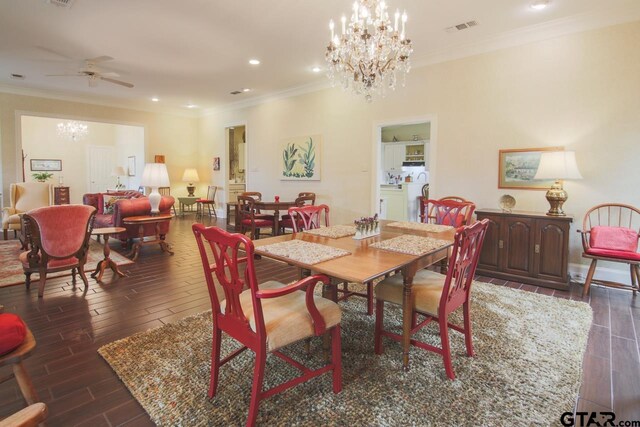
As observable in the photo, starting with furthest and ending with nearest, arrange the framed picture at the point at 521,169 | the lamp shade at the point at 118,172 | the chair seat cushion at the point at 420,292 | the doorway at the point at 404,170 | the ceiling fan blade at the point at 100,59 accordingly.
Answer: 1. the lamp shade at the point at 118,172
2. the doorway at the point at 404,170
3. the ceiling fan blade at the point at 100,59
4. the framed picture at the point at 521,169
5. the chair seat cushion at the point at 420,292

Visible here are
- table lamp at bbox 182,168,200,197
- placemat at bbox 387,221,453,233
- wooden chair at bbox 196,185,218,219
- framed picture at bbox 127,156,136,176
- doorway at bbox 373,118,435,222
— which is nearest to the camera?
placemat at bbox 387,221,453,233

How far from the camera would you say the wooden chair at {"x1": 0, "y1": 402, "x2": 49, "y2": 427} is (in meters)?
0.73

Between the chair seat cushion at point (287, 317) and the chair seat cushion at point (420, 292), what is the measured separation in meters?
0.48

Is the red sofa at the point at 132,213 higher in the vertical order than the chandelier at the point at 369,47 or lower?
lower

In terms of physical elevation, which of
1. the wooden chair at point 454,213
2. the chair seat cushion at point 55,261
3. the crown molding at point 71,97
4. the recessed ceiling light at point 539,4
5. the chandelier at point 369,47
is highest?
the crown molding at point 71,97

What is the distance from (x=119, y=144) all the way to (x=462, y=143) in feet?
35.6

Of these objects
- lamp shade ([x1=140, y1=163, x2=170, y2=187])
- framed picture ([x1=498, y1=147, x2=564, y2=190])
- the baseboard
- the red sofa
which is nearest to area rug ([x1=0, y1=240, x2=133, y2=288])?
the red sofa

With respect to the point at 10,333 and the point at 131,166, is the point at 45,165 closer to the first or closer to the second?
the point at 131,166

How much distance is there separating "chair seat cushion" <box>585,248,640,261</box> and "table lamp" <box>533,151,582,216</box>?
1.60ft

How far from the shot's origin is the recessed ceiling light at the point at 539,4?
3.37m

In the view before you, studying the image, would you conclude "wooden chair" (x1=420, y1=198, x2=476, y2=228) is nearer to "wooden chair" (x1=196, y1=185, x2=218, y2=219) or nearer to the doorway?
the doorway

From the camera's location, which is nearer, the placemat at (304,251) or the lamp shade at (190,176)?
the placemat at (304,251)

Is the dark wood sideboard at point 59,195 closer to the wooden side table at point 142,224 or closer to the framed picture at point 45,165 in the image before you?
the framed picture at point 45,165

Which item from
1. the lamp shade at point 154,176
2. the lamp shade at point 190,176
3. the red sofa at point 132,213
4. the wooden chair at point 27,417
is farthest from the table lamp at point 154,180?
the wooden chair at point 27,417
